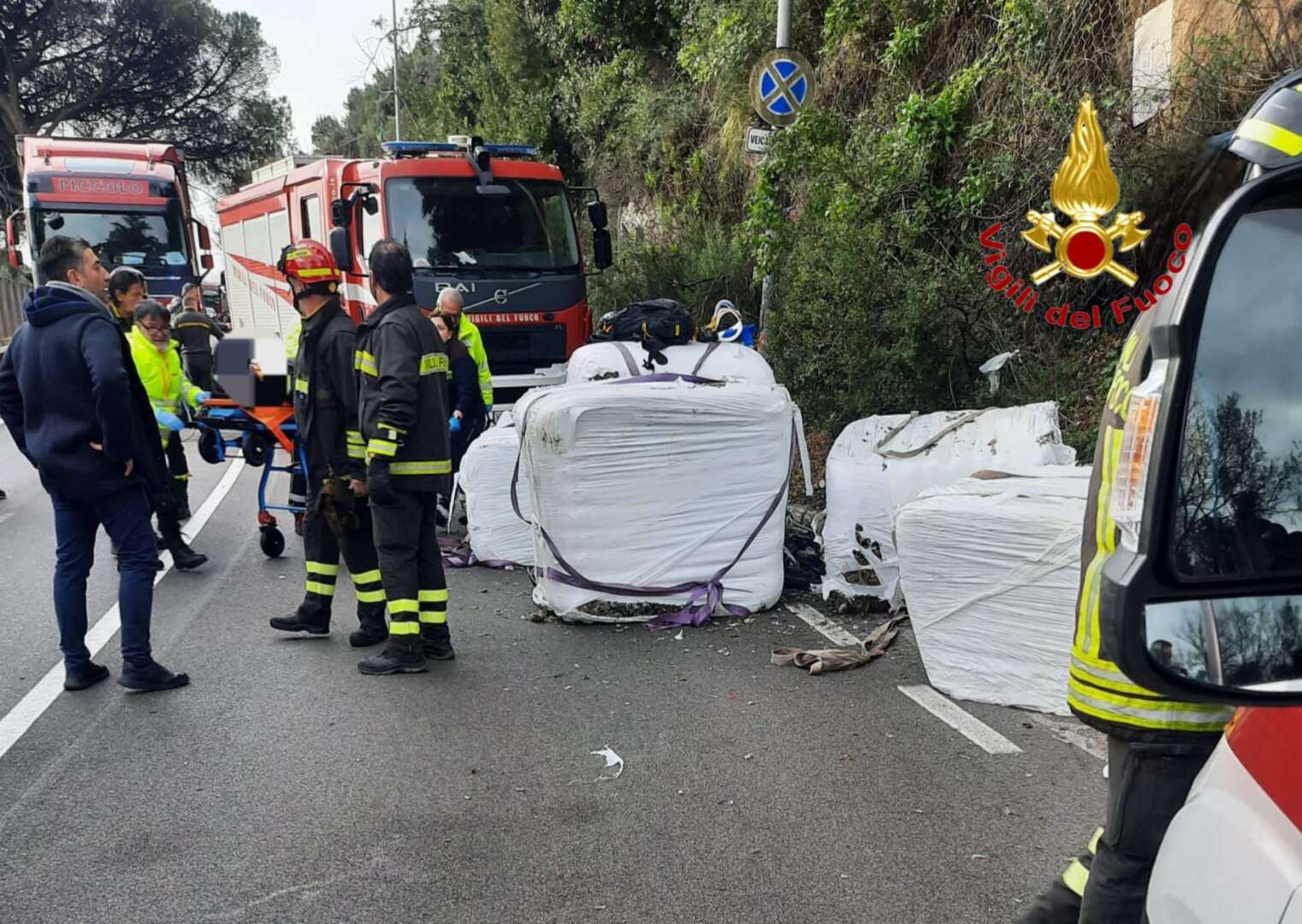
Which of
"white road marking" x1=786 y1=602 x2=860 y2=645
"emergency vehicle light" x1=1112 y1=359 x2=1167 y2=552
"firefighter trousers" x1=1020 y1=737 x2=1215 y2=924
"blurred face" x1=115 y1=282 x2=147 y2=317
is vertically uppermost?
"blurred face" x1=115 y1=282 x2=147 y2=317

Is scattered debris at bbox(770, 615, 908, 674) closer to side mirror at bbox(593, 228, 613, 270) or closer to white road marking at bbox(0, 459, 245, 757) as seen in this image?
white road marking at bbox(0, 459, 245, 757)


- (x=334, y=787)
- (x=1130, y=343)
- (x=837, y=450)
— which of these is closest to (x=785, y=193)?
(x=837, y=450)

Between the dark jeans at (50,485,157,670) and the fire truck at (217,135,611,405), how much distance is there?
217 inches

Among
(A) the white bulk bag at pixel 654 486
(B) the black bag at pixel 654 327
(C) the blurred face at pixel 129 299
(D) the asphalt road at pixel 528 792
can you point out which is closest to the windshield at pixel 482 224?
(B) the black bag at pixel 654 327

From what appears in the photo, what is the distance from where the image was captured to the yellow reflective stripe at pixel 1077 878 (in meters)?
2.06

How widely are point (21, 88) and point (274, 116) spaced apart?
26.4 ft

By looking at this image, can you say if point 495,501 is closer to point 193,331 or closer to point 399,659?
point 399,659

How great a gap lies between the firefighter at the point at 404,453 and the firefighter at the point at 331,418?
0.24 m

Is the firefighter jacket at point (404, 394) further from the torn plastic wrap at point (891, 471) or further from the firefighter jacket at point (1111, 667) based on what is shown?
the firefighter jacket at point (1111, 667)

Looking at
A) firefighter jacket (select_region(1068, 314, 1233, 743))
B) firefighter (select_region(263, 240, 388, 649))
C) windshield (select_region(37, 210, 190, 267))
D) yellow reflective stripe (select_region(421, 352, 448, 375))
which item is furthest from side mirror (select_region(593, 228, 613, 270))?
firefighter jacket (select_region(1068, 314, 1233, 743))

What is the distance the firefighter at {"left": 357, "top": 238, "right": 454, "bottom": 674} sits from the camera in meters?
4.82

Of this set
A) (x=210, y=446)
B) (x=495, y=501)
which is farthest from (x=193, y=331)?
(x=495, y=501)

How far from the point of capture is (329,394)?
5176 millimetres

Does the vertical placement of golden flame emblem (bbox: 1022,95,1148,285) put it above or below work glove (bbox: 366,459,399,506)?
above
